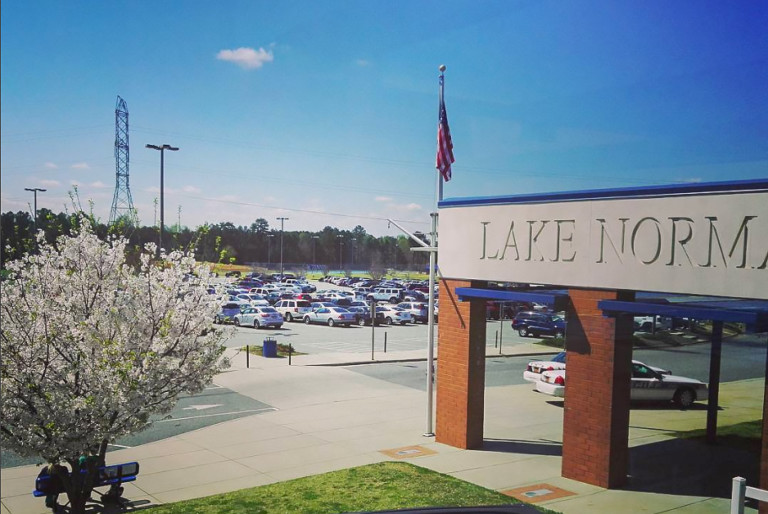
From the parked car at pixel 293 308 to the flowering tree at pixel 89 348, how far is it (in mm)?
30630

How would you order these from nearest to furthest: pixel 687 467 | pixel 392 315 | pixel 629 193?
1. pixel 629 193
2. pixel 687 467
3. pixel 392 315

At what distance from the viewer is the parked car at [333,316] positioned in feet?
122

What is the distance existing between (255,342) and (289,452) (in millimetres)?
16661

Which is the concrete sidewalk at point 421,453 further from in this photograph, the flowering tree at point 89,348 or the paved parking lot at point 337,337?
the paved parking lot at point 337,337

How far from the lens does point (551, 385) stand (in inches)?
637

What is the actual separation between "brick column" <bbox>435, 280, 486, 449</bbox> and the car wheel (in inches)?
145

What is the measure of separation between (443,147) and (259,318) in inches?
881

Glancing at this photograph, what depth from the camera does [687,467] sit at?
1108cm

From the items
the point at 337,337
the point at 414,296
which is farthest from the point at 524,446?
the point at 414,296

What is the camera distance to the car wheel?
11422 mm

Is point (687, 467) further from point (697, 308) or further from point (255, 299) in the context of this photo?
point (255, 299)

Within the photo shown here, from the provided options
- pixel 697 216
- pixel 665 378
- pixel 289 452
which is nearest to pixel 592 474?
pixel 665 378

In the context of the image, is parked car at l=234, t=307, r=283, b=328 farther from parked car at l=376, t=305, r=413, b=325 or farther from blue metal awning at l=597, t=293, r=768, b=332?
blue metal awning at l=597, t=293, r=768, b=332

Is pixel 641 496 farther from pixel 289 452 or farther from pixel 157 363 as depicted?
pixel 157 363
